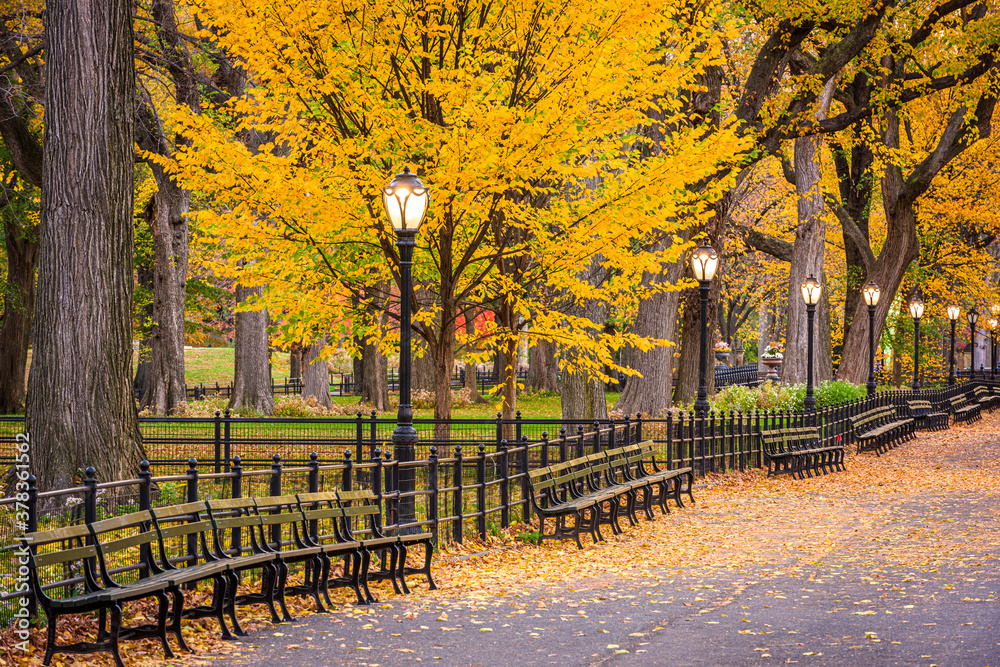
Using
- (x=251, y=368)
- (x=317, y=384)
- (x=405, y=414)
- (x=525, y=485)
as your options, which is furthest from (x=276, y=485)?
(x=317, y=384)

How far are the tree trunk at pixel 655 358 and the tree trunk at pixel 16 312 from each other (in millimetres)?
15573

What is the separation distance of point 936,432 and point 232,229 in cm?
2492

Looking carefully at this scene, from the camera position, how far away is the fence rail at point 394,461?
8.84 metres

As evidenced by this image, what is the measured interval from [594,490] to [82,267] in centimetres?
646

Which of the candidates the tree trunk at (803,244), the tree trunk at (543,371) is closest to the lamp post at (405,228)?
the tree trunk at (803,244)

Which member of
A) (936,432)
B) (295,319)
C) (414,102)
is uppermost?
(414,102)

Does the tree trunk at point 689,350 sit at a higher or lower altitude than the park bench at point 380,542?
higher

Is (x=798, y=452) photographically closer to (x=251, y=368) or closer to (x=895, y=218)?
(x=251, y=368)

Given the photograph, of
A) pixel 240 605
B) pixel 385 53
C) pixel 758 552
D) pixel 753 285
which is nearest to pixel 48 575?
pixel 240 605

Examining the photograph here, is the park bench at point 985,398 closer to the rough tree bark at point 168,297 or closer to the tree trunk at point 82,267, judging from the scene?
the rough tree bark at point 168,297

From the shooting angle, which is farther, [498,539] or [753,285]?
[753,285]

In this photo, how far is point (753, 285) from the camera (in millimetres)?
53875

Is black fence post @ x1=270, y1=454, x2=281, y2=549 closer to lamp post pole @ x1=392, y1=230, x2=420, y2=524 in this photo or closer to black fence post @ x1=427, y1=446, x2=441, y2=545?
black fence post @ x1=427, y1=446, x2=441, y2=545

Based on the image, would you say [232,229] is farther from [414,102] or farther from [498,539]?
[498,539]
